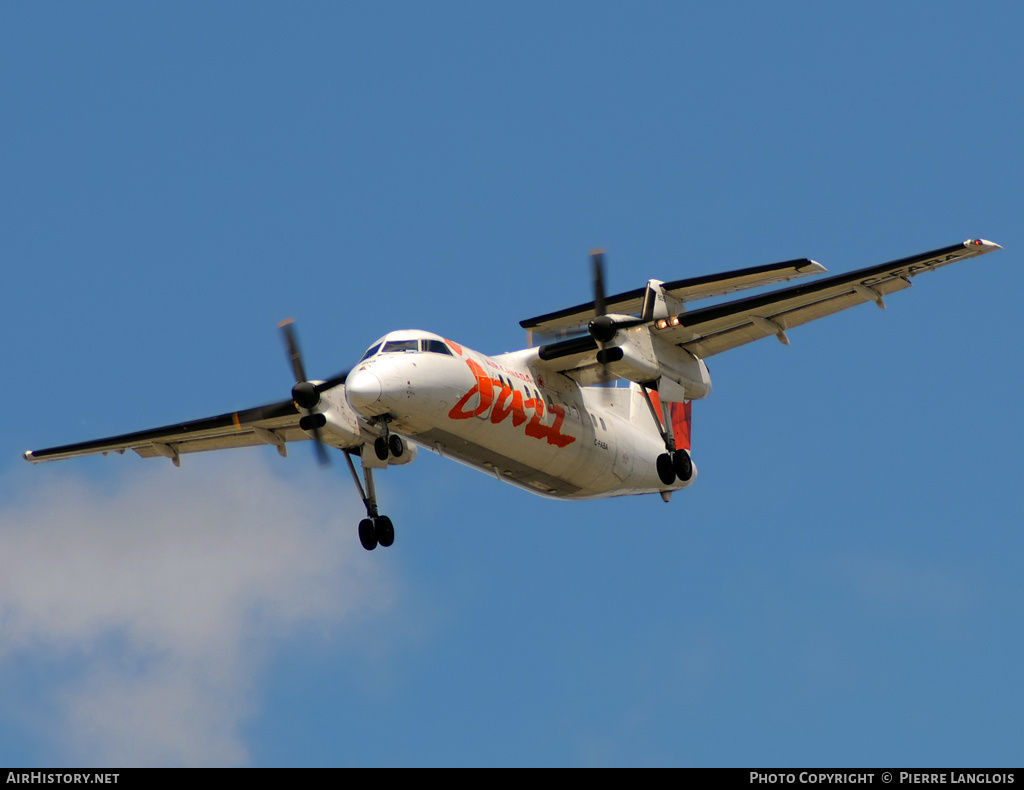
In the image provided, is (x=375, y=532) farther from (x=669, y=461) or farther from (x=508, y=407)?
(x=669, y=461)

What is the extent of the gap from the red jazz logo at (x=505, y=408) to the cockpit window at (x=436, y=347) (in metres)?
0.47

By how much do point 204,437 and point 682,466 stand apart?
33.6 feet

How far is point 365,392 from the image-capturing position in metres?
21.5

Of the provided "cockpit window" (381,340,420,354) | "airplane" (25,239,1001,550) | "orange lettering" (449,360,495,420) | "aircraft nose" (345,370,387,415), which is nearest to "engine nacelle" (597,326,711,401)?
"airplane" (25,239,1001,550)

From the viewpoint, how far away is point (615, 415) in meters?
27.2

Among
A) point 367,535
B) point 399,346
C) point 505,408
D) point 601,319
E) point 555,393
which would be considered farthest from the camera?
point 367,535

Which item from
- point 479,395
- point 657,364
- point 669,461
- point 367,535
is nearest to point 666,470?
point 669,461

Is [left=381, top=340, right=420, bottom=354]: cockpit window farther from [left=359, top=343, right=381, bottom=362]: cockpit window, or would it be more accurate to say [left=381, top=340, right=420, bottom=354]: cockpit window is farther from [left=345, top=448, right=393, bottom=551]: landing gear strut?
[left=345, top=448, right=393, bottom=551]: landing gear strut

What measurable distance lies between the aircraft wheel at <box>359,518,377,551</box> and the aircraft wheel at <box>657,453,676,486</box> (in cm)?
590

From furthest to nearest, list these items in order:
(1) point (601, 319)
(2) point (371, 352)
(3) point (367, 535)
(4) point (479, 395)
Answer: (3) point (367, 535) < (1) point (601, 319) < (4) point (479, 395) < (2) point (371, 352)

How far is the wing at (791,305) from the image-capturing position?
73.5 ft

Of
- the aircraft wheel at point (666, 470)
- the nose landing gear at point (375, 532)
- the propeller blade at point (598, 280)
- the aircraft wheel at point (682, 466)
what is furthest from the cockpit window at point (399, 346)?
the aircraft wheel at point (682, 466)
